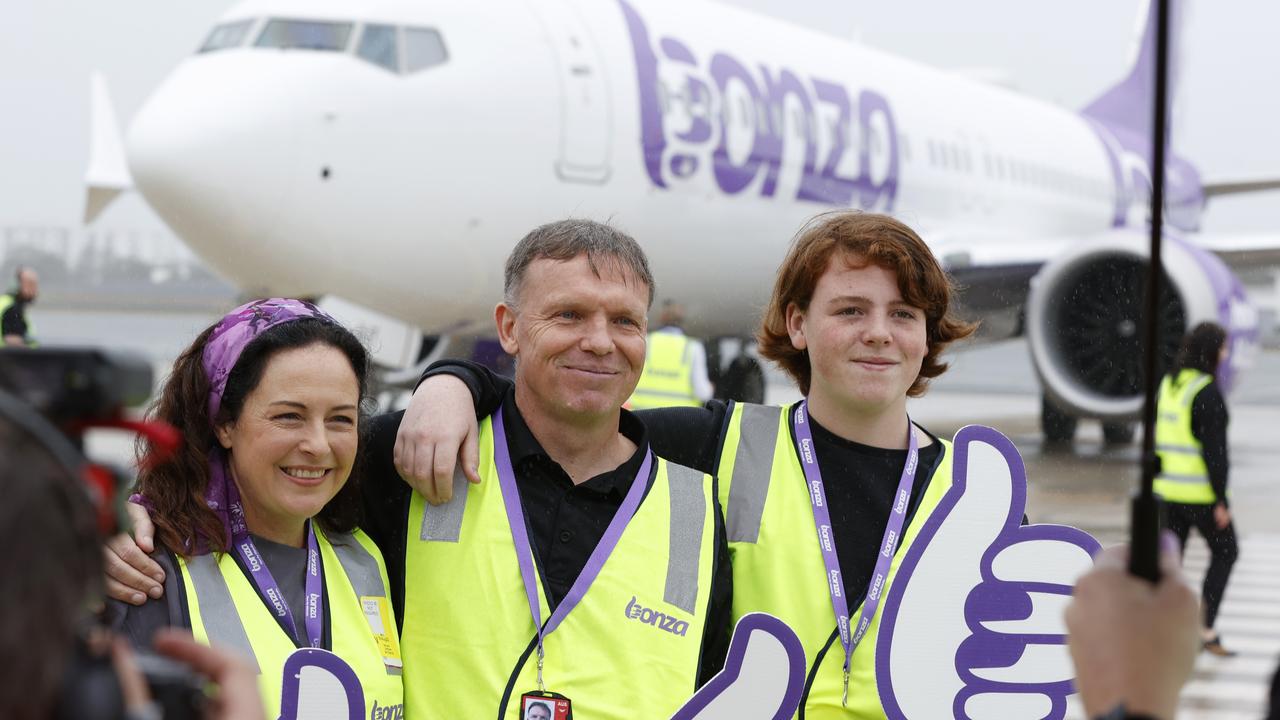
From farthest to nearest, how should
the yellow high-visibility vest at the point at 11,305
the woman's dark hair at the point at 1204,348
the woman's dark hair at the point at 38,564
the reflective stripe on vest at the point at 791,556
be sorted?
the yellow high-visibility vest at the point at 11,305 → the woman's dark hair at the point at 1204,348 → the reflective stripe on vest at the point at 791,556 → the woman's dark hair at the point at 38,564

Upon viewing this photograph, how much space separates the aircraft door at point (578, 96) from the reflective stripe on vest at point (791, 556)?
208 inches

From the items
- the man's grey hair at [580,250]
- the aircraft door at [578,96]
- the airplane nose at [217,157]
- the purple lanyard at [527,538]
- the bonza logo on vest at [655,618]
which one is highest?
the aircraft door at [578,96]

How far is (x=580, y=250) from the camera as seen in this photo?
1.98 m

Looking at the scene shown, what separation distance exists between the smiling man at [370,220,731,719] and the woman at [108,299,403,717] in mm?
89

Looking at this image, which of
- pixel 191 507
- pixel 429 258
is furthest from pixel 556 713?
pixel 429 258

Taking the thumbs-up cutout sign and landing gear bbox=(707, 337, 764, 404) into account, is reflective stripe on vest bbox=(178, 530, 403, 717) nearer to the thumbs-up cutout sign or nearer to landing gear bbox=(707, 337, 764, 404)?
the thumbs-up cutout sign

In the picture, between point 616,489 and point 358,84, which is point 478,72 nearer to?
point 358,84

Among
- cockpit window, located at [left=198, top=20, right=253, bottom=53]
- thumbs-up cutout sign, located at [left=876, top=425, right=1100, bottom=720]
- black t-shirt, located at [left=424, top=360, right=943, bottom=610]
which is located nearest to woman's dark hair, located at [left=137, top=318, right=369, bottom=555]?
black t-shirt, located at [left=424, top=360, right=943, bottom=610]

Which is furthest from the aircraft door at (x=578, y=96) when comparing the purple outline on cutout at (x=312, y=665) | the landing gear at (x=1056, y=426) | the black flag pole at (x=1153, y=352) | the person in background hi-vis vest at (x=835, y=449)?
the black flag pole at (x=1153, y=352)

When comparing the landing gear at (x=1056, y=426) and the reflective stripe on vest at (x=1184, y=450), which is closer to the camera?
the reflective stripe on vest at (x=1184, y=450)

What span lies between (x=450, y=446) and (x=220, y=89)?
195 inches

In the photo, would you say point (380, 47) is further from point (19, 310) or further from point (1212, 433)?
point (19, 310)

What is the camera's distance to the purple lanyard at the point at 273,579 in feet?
5.83

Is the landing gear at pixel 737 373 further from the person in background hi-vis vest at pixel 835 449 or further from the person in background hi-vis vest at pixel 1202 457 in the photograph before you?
the person in background hi-vis vest at pixel 835 449
